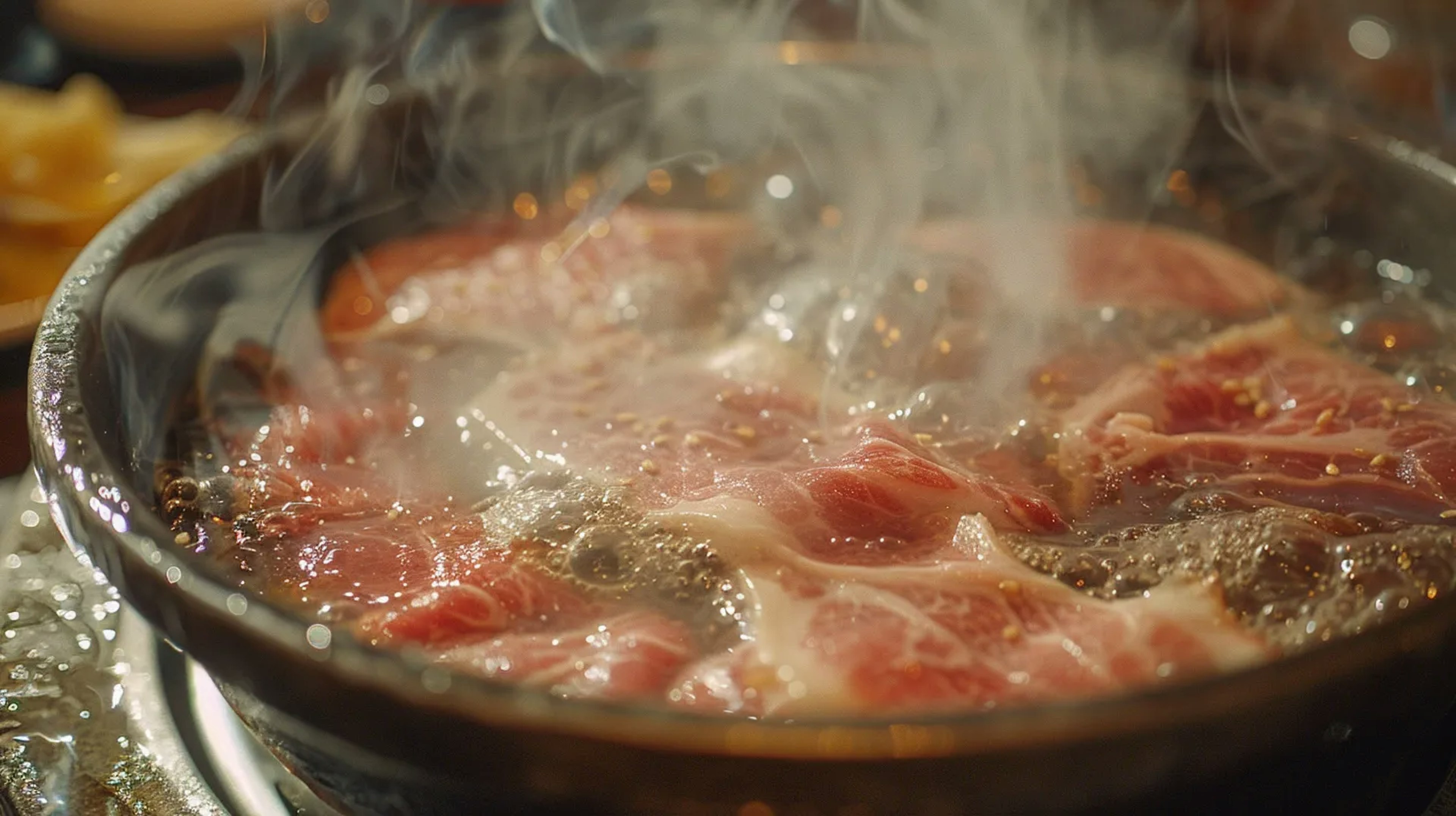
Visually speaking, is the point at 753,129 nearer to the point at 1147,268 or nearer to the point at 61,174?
the point at 1147,268

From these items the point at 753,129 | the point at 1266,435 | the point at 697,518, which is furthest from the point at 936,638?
the point at 753,129

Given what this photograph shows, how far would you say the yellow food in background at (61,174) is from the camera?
11.0ft

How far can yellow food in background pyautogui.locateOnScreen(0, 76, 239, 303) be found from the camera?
334cm

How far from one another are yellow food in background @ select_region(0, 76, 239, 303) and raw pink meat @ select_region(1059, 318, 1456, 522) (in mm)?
2881

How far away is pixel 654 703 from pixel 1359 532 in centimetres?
122

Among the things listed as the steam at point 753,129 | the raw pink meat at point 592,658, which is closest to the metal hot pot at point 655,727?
the raw pink meat at point 592,658

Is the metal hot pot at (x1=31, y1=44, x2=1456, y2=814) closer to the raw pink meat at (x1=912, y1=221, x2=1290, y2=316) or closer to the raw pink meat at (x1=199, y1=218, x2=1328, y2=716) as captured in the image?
the raw pink meat at (x1=199, y1=218, x2=1328, y2=716)

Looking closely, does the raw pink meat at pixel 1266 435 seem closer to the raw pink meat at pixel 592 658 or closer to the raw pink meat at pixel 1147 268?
the raw pink meat at pixel 1147 268

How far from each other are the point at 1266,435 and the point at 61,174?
341cm

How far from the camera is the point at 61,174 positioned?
138 inches

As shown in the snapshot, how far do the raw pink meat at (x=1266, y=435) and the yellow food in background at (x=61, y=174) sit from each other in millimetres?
2881

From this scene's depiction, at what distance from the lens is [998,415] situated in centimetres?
225

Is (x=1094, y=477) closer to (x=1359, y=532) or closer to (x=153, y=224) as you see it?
(x=1359, y=532)

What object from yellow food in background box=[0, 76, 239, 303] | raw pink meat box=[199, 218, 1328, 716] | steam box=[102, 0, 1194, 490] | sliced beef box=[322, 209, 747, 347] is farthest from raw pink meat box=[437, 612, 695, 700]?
yellow food in background box=[0, 76, 239, 303]
